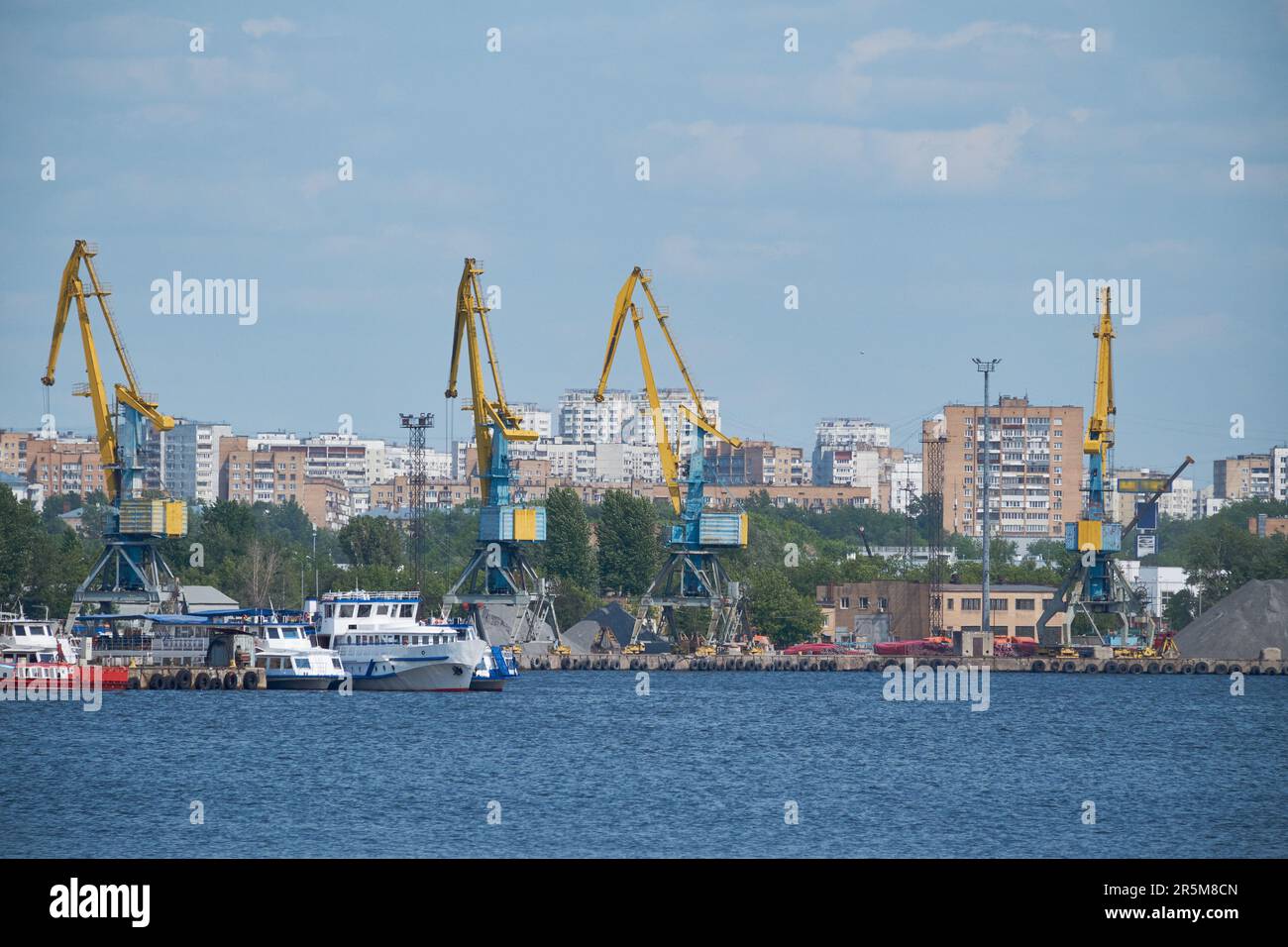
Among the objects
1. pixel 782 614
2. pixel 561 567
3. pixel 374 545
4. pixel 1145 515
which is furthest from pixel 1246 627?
pixel 374 545

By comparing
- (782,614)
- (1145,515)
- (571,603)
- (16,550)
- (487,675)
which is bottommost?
(487,675)

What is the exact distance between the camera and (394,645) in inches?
2564

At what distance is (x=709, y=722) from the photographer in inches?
2142

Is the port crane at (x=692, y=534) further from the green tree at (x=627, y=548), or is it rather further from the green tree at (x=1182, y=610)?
the green tree at (x=1182, y=610)

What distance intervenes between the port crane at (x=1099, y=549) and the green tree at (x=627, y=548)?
2437cm

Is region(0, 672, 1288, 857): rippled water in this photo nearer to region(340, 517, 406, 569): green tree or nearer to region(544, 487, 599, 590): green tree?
region(544, 487, 599, 590): green tree

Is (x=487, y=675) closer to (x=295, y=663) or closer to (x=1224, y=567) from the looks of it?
(x=295, y=663)

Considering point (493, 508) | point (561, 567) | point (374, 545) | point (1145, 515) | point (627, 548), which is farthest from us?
point (1145, 515)

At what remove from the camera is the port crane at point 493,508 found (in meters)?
87.1

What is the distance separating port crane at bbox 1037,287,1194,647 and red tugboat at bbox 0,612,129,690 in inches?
1823

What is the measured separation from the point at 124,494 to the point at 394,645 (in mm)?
23339

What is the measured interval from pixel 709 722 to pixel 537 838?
25199mm
